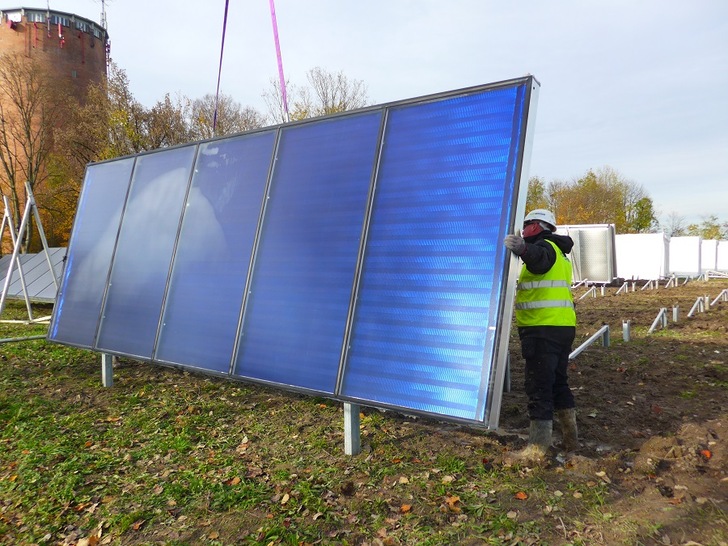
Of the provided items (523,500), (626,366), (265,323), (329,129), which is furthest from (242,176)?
(626,366)

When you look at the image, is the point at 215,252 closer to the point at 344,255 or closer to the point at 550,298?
the point at 344,255

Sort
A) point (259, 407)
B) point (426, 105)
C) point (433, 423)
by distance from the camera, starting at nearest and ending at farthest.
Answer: point (426, 105) → point (433, 423) → point (259, 407)

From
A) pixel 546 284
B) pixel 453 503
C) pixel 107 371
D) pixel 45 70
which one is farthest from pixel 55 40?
pixel 453 503

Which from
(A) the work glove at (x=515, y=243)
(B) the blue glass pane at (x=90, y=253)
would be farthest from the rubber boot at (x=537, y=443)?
(B) the blue glass pane at (x=90, y=253)

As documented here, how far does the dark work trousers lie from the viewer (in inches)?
179

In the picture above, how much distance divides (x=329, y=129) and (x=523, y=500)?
3.58 m

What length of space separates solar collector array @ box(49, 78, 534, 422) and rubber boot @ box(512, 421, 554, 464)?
3.80ft

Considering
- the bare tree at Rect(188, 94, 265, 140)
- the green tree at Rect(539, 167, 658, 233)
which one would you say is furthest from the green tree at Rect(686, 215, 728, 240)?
the bare tree at Rect(188, 94, 265, 140)

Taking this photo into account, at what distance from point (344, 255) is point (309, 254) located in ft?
1.39

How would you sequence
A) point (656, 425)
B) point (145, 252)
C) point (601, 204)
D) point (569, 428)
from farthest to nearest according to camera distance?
point (601, 204)
point (145, 252)
point (656, 425)
point (569, 428)

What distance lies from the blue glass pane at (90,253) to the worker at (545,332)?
5.48 meters

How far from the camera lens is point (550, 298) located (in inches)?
180

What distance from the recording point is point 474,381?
369 cm

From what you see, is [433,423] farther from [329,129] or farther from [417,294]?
[329,129]
